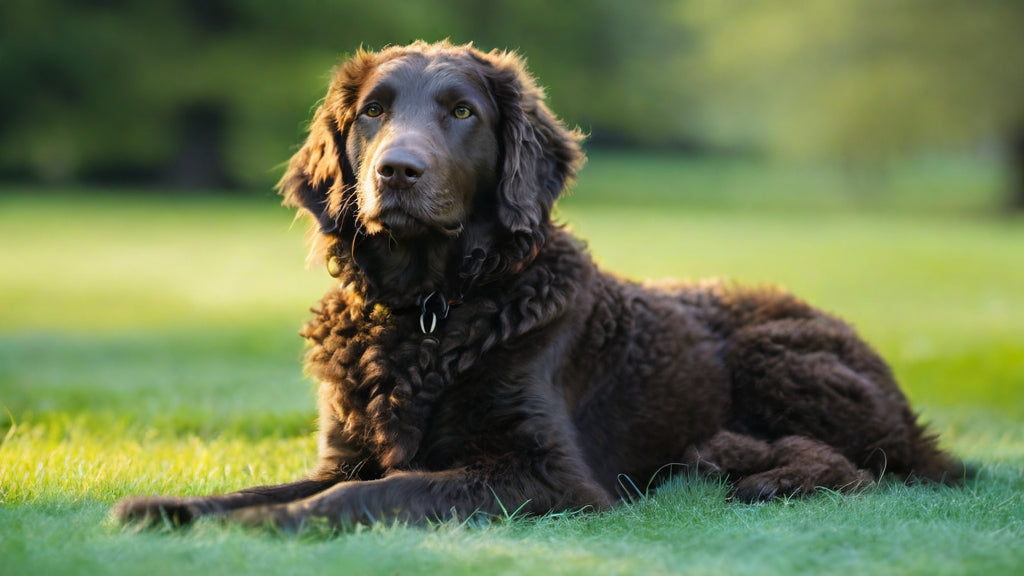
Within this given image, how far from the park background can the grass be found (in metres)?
0.03

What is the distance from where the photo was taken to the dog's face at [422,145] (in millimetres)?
4430

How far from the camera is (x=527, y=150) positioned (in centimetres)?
496

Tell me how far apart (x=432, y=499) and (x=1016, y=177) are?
38.1 metres

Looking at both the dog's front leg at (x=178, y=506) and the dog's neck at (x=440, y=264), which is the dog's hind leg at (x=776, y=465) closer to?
the dog's neck at (x=440, y=264)

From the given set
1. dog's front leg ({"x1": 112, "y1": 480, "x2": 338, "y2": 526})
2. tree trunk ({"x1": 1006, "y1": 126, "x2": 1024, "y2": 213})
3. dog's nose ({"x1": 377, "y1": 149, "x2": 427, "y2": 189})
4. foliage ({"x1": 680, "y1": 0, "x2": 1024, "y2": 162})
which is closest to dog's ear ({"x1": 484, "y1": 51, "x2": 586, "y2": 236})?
dog's nose ({"x1": 377, "y1": 149, "x2": 427, "y2": 189})

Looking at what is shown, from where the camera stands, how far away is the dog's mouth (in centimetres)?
450

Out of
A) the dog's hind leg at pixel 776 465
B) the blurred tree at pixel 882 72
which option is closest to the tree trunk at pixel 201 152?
the blurred tree at pixel 882 72

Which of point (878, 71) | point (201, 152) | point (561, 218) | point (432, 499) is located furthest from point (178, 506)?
point (201, 152)

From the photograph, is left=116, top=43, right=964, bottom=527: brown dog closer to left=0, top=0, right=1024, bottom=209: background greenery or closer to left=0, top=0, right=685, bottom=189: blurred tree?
left=0, top=0, right=1024, bottom=209: background greenery

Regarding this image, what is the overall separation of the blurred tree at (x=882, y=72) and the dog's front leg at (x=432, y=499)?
3424 centimetres

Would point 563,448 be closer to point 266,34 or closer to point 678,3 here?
point 266,34

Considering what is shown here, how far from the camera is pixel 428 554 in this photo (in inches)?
136

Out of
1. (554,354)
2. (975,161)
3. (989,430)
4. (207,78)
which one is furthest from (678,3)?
(554,354)

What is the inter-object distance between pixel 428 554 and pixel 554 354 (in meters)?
1.49
